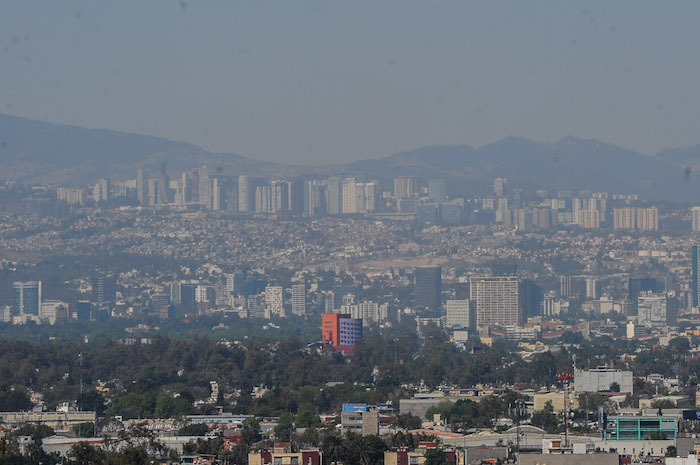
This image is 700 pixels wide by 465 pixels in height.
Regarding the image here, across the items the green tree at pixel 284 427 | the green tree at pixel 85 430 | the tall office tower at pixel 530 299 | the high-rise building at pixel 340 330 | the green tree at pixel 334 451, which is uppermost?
the tall office tower at pixel 530 299

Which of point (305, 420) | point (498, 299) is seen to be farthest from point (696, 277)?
point (305, 420)

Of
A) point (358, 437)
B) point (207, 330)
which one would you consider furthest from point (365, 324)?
point (358, 437)

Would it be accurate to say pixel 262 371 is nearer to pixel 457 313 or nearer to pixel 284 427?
pixel 284 427

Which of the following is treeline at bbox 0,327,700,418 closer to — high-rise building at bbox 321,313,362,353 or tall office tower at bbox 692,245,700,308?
high-rise building at bbox 321,313,362,353

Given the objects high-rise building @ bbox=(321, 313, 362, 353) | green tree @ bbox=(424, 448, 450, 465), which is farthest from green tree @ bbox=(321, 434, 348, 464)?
high-rise building @ bbox=(321, 313, 362, 353)

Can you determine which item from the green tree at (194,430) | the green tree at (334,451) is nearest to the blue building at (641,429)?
the green tree at (334,451)

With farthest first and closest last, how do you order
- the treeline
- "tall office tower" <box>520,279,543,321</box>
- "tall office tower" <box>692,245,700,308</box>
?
"tall office tower" <box>692,245,700,308</box>
"tall office tower" <box>520,279,543,321</box>
the treeline

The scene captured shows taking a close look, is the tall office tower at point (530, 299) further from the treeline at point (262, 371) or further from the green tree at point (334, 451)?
the green tree at point (334, 451)
